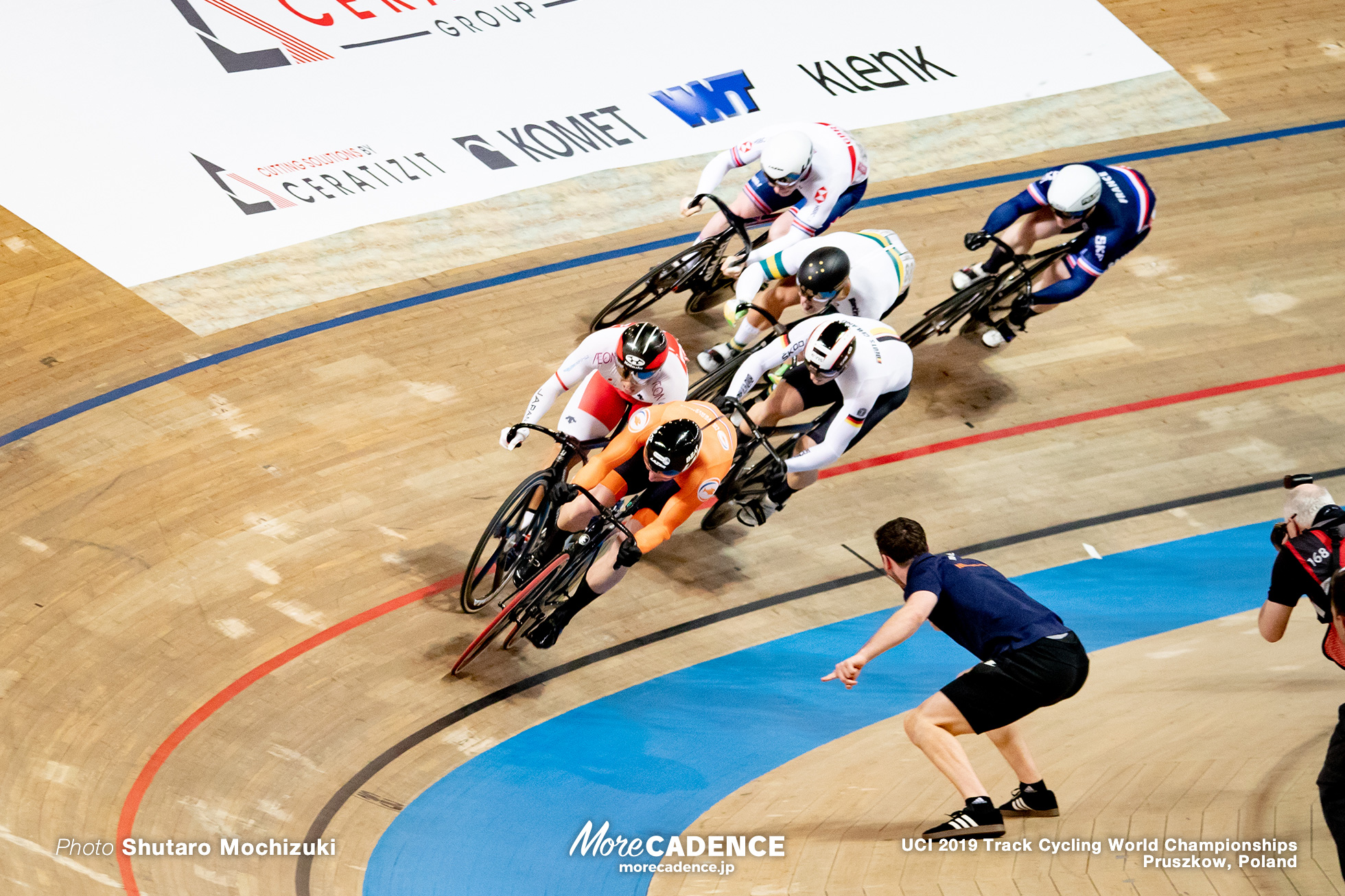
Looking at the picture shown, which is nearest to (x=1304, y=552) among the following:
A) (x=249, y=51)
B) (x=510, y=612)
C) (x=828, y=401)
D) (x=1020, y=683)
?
(x=1020, y=683)

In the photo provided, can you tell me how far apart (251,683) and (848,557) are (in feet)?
9.00

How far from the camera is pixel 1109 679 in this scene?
519cm

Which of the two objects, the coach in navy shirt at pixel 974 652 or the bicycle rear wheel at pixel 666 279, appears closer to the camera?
the coach in navy shirt at pixel 974 652

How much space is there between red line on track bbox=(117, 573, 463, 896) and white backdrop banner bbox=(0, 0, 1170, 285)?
107 inches

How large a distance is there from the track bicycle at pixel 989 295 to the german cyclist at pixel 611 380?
7.02 feet

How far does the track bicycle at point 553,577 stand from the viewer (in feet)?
15.7

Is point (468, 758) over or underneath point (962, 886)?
underneath

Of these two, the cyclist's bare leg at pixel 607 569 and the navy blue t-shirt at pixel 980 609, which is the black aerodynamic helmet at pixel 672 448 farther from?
the navy blue t-shirt at pixel 980 609

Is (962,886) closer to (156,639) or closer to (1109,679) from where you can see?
(1109,679)

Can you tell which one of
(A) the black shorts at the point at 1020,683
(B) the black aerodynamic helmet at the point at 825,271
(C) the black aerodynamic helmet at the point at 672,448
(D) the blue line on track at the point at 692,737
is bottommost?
(D) the blue line on track at the point at 692,737

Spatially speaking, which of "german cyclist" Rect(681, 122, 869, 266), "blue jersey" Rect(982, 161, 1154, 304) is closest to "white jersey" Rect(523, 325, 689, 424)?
"german cyclist" Rect(681, 122, 869, 266)

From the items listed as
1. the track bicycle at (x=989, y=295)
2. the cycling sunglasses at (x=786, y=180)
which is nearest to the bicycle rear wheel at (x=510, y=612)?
the cycling sunglasses at (x=786, y=180)

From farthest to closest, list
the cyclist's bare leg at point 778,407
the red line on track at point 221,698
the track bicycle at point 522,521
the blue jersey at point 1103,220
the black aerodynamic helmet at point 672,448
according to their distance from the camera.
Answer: the blue jersey at point 1103,220, the cyclist's bare leg at point 778,407, the track bicycle at point 522,521, the black aerodynamic helmet at point 672,448, the red line on track at point 221,698

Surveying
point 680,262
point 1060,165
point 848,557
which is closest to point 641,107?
point 680,262
